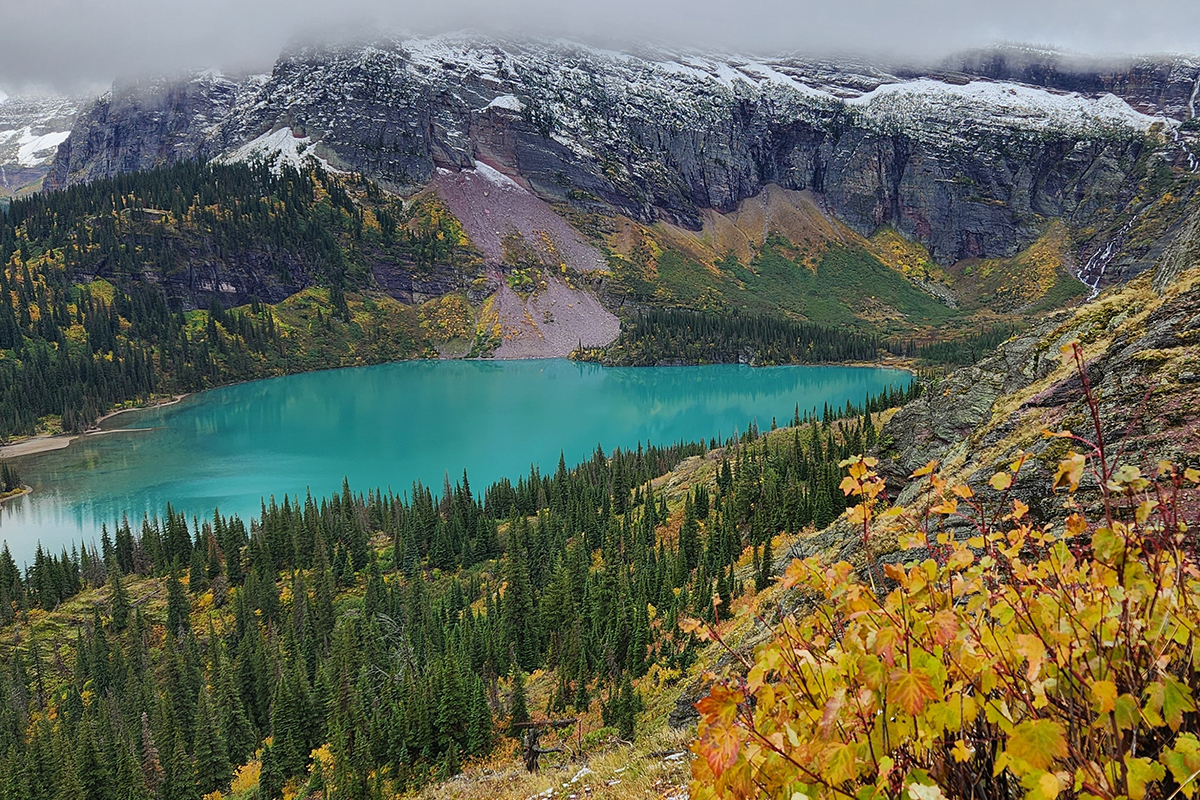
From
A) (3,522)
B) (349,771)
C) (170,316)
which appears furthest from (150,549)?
(170,316)

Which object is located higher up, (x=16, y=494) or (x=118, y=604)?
(x=16, y=494)

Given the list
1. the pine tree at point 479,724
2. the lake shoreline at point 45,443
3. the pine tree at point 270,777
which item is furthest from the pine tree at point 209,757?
the lake shoreline at point 45,443

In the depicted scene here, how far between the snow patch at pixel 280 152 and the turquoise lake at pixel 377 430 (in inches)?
3046

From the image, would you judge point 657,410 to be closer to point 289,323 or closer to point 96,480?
point 96,480

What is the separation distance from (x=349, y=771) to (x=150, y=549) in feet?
120

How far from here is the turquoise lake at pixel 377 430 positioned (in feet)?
202

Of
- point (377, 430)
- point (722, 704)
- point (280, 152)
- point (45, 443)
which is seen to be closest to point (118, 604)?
point (377, 430)

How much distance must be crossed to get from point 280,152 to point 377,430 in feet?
430

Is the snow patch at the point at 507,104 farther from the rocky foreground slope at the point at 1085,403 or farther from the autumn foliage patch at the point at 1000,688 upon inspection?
the autumn foliage patch at the point at 1000,688

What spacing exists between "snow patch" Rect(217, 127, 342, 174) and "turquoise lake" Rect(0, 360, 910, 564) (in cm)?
7738

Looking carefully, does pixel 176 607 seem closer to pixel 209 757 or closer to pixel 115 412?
pixel 209 757

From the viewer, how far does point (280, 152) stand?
7092 inches

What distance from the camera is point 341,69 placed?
621 ft

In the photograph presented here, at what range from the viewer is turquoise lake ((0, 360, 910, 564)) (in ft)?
202
